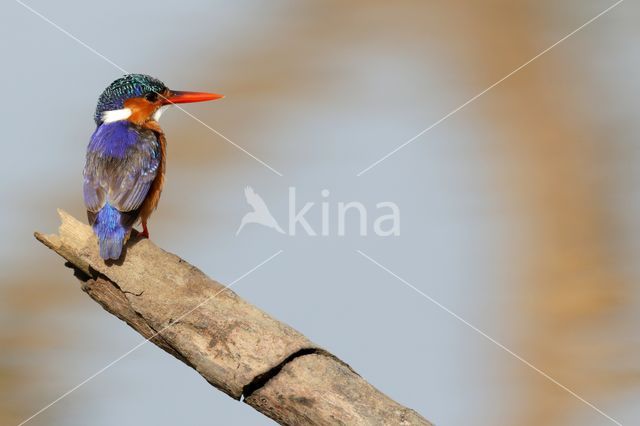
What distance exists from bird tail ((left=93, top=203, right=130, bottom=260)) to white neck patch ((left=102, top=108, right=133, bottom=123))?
2.01ft

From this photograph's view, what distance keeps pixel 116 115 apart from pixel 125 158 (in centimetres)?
37

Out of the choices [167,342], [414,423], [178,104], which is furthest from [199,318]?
[178,104]

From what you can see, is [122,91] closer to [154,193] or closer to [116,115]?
[116,115]

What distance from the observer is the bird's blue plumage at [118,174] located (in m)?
3.13

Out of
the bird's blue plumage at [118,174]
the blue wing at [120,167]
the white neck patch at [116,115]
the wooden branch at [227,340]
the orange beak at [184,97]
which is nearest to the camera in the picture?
the wooden branch at [227,340]

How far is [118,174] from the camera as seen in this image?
10.9ft

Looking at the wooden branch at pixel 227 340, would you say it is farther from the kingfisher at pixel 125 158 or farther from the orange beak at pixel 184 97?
the orange beak at pixel 184 97

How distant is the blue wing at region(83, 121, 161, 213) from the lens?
128 inches

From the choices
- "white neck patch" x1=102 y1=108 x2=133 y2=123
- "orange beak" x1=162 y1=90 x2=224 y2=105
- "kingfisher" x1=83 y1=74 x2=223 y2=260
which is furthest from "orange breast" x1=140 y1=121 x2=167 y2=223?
"orange beak" x1=162 y1=90 x2=224 y2=105

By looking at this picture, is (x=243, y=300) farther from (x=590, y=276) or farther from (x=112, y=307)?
(x=590, y=276)

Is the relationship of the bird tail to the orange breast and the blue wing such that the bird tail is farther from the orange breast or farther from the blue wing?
the orange breast

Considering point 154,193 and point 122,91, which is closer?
point 154,193

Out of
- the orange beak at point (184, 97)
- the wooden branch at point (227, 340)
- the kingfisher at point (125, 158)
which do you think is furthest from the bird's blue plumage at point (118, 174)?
the orange beak at point (184, 97)

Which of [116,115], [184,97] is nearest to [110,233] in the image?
[116,115]
